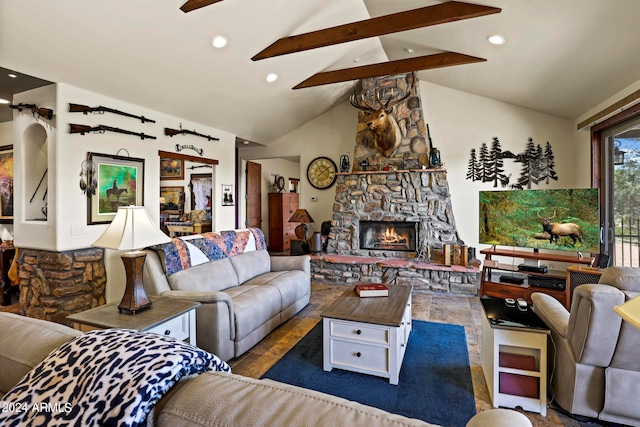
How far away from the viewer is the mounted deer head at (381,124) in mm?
4668

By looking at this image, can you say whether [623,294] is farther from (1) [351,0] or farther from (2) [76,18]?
(2) [76,18]

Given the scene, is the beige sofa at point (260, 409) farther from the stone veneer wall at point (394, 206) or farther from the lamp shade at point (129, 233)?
the stone veneer wall at point (394, 206)

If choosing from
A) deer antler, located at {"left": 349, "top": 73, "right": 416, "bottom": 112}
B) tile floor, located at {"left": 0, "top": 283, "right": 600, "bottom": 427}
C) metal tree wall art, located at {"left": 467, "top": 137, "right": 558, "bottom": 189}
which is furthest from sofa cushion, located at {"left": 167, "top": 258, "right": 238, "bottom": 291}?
metal tree wall art, located at {"left": 467, "top": 137, "right": 558, "bottom": 189}

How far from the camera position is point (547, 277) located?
3.72 metres

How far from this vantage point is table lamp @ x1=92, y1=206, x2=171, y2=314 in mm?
1925

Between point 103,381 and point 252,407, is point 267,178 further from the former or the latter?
point 252,407

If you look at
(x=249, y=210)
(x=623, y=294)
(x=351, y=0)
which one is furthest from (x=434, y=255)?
(x=249, y=210)

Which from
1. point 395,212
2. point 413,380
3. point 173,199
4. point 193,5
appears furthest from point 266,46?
point 173,199

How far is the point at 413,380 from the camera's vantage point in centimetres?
230

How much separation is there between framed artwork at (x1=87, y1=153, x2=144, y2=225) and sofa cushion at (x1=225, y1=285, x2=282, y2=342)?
5.75ft

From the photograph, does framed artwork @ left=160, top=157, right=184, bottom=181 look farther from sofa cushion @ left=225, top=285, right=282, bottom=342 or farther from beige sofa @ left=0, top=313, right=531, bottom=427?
beige sofa @ left=0, top=313, right=531, bottom=427

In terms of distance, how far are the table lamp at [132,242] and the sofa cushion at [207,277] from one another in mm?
622

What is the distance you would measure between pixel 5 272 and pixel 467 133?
6.98 m

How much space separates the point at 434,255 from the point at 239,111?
12.7 ft
